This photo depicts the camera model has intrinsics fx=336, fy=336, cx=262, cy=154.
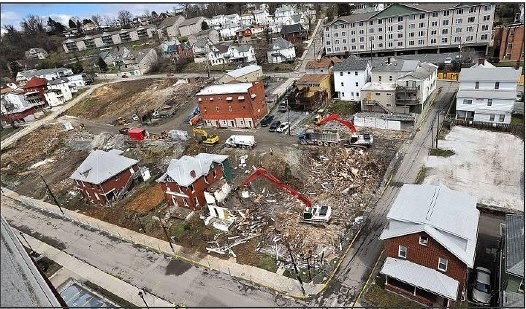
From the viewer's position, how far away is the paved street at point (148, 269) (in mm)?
24562

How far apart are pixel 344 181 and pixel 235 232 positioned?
12941 mm

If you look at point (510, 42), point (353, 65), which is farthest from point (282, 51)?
point (510, 42)

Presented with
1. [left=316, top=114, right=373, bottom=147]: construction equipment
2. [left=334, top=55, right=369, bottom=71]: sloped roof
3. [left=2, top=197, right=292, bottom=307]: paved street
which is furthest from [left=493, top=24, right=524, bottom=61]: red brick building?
[left=2, top=197, right=292, bottom=307]: paved street

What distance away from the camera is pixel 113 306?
82.6ft

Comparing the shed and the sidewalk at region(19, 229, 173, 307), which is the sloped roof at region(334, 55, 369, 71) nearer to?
the shed

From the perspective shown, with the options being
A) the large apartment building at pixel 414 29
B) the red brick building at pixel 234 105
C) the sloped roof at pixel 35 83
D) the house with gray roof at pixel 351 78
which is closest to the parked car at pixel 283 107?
the red brick building at pixel 234 105

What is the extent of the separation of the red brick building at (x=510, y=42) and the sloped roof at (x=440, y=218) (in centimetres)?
4986

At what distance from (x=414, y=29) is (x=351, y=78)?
24611mm

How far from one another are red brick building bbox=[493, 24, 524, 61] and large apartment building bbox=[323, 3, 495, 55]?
214cm

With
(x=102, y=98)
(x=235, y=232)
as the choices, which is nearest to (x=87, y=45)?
(x=102, y=98)

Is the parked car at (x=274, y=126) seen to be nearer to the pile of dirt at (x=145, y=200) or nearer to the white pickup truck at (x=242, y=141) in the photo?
the white pickup truck at (x=242, y=141)

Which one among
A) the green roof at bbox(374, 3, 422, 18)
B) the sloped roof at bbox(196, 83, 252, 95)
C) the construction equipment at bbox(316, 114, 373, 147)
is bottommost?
the construction equipment at bbox(316, 114, 373, 147)

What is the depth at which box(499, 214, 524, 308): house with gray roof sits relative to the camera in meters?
19.3

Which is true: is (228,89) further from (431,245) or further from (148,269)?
(431,245)
